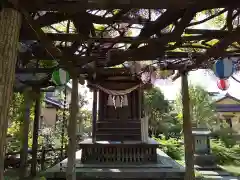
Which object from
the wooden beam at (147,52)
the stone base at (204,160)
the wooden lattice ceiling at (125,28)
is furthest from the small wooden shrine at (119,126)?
the wooden beam at (147,52)

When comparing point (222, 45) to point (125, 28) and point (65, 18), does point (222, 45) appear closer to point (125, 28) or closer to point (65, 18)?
point (125, 28)

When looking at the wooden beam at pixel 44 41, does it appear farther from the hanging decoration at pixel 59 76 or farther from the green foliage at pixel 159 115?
the green foliage at pixel 159 115

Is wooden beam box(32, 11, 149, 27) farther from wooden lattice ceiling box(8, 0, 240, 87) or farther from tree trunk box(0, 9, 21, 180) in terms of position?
tree trunk box(0, 9, 21, 180)

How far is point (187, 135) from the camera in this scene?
A: 552 cm

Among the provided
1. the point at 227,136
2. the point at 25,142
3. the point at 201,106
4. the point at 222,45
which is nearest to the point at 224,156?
the point at 227,136

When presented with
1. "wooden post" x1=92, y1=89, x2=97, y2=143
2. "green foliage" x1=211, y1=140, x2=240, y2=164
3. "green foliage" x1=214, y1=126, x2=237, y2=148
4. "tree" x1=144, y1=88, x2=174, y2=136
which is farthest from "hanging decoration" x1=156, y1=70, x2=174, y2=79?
"tree" x1=144, y1=88, x2=174, y2=136

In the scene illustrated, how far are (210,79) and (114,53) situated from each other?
8.16ft

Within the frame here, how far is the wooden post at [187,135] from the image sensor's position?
5.38 m

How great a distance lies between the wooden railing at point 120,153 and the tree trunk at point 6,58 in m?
5.78

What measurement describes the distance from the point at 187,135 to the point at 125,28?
3.04 m

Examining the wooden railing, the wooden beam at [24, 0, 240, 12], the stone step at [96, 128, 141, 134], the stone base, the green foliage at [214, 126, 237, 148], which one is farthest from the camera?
the green foliage at [214, 126, 237, 148]

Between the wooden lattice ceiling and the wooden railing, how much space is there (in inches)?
132

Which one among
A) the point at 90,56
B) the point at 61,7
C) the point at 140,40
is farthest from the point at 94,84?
the point at 61,7

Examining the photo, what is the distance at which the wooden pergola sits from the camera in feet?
7.94
